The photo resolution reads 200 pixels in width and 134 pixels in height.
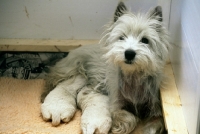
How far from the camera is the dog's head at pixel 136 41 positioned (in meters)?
1.44

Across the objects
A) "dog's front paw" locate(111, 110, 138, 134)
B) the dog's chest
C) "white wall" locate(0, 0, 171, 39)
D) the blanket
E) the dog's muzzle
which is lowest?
the blanket

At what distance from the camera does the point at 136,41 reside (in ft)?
4.88

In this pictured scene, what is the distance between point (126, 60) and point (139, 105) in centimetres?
29

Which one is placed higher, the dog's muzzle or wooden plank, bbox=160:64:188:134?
the dog's muzzle

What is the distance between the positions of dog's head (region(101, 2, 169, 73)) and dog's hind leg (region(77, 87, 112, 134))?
0.21 metres

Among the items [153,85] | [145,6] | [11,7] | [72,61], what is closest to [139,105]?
[153,85]

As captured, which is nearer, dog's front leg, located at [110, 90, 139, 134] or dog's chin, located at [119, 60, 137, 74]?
dog's chin, located at [119, 60, 137, 74]

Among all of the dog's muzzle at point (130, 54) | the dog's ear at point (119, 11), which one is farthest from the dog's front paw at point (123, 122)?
the dog's ear at point (119, 11)

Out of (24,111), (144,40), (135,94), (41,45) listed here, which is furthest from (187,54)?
(41,45)

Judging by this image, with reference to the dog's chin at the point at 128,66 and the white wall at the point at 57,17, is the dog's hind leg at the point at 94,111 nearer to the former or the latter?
the dog's chin at the point at 128,66

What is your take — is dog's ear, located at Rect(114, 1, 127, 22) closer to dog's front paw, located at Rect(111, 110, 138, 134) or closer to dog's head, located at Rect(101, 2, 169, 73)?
dog's head, located at Rect(101, 2, 169, 73)

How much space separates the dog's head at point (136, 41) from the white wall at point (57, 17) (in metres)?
0.40

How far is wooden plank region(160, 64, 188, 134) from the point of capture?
4.56ft

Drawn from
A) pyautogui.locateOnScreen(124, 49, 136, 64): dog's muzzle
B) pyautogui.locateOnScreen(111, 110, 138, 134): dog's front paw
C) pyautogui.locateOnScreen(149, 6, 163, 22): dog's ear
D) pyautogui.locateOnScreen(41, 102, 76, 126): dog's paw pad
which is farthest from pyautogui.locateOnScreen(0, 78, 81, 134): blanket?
pyautogui.locateOnScreen(149, 6, 163, 22): dog's ear
